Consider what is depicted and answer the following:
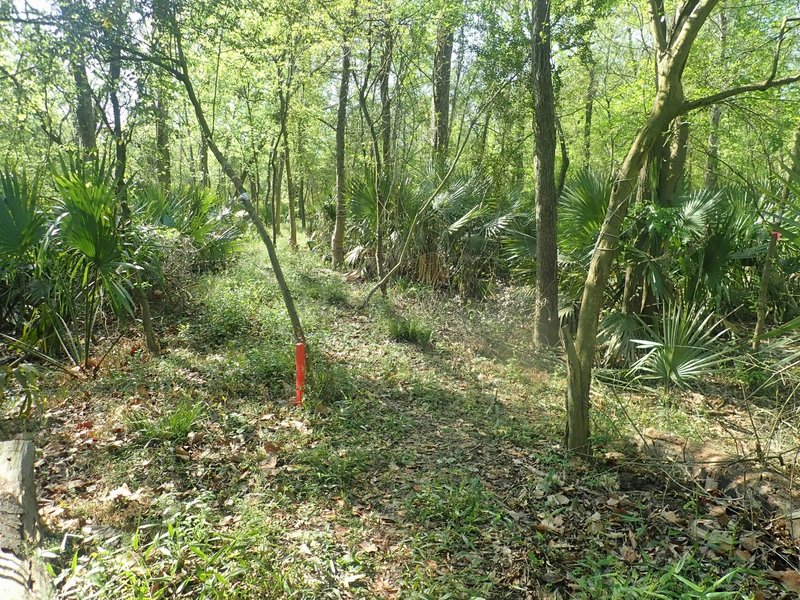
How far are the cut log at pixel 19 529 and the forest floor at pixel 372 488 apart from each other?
6.1 inches

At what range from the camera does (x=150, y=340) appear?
232 inches

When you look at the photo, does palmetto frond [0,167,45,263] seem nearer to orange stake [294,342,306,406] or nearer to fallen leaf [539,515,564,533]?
orange stake [294,342,306,406]

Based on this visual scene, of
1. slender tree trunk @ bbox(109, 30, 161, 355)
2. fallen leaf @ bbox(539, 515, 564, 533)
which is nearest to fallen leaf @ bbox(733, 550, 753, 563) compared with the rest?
fallen leaf @ bbox(539, 515, 564, 533)

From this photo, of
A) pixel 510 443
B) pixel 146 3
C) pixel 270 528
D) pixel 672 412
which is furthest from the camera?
pixel 146 3

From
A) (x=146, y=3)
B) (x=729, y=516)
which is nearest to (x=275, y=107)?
(x=146, y=3)

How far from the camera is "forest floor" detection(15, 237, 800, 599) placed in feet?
8.91

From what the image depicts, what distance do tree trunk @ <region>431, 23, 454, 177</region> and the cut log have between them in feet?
27.1

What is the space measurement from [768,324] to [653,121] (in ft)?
15.3

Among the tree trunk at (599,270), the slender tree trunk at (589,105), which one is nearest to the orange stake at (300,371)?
the tree trunk at (599,270)

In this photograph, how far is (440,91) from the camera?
1112 centimetres

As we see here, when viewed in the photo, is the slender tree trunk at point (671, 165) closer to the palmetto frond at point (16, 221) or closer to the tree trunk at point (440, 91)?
the tree trunk at point (440, 91)

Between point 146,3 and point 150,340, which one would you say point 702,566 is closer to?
point 150,340

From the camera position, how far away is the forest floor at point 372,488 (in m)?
2.72

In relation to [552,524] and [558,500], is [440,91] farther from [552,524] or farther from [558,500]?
[552,524]
